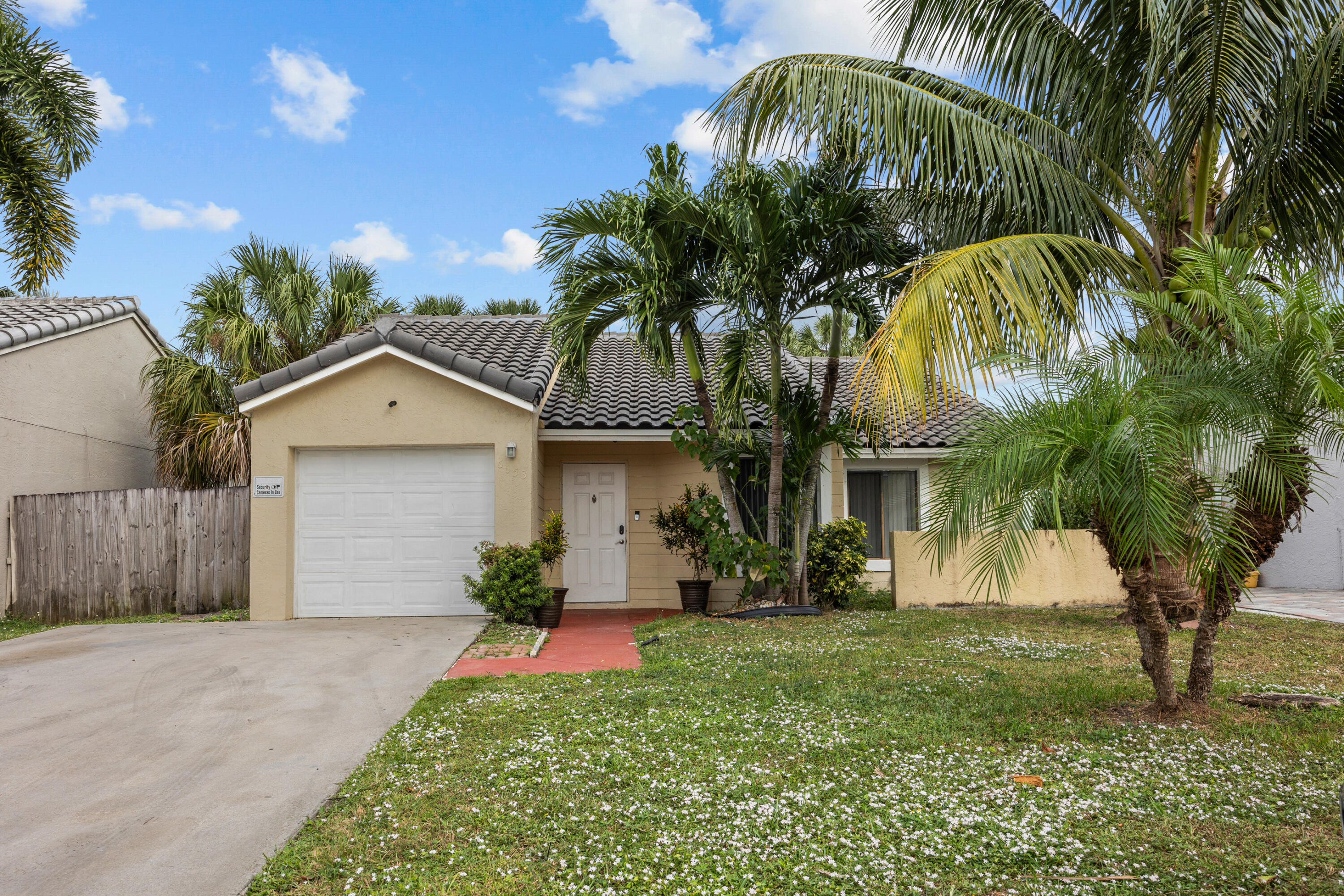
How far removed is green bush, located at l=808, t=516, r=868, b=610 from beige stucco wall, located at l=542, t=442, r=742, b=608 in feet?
6.26

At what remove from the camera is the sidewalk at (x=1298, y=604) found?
407 inches

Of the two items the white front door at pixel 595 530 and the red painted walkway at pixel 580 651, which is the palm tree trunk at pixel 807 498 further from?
the white front door at pixel 595 530

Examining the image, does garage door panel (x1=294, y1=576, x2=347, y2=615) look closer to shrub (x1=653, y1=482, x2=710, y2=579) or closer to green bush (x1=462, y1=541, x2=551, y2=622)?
green bush (x1=462, y1=541, x2=551, y2=622)

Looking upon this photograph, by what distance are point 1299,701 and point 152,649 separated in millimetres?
9647

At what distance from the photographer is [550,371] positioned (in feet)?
37.0

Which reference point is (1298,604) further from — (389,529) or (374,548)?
(374,548)

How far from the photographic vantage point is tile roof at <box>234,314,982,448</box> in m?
10.0

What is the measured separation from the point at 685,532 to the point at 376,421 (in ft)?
13.6

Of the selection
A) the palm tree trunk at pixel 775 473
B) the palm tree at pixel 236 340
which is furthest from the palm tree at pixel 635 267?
the palm tree at pixel 236 340

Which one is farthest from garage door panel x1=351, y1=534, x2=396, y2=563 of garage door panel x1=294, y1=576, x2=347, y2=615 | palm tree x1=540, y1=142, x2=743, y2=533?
palm tree x1=540, y1=142, x2=743, y2=533

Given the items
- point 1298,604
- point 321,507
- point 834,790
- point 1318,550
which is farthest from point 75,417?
point 1318,550

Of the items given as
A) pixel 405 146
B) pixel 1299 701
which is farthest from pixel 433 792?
pixel 405 146

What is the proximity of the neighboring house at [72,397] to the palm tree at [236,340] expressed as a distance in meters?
0.45

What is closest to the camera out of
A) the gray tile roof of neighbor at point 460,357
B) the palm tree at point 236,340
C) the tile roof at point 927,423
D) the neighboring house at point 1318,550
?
the gray tile roof of neighbor at point 460,357
